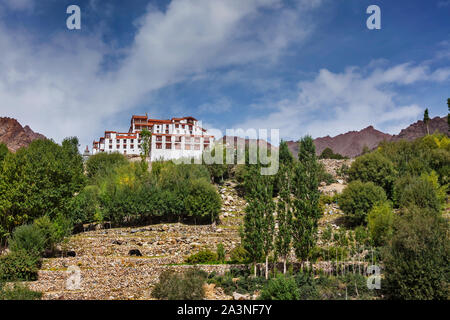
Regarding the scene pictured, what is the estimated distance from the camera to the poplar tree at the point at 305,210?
23.8 meters

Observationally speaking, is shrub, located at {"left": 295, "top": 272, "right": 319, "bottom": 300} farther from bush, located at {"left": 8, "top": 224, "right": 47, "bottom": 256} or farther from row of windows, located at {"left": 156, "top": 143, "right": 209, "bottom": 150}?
row of windows, located at {"left": 156, "top": 143, "right": 209, "bottom": 150}

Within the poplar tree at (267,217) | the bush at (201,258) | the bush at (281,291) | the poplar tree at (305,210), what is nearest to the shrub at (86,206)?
the bush at (201,258)

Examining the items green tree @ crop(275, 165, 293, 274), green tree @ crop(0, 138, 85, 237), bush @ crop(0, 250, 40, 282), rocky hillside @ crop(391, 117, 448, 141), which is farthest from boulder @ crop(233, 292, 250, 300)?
rocky hillside @ crop(391, 117, 448, 141)

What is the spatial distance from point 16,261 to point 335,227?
32710 mm

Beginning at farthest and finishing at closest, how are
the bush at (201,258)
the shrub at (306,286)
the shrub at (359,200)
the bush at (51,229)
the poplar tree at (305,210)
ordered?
the shrub at (359,200) → the bush at (201,258) → the bush at (51,229) → the poplar tree at (305,210) → the shrub at (306,286)

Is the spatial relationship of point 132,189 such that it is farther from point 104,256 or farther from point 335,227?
point 335,227

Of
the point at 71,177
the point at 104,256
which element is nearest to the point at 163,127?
the point at 71,177

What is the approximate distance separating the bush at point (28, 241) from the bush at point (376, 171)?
42504 mm

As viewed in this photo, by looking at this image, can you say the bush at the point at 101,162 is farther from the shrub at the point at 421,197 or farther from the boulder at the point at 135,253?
the shrub at the point at 421,197

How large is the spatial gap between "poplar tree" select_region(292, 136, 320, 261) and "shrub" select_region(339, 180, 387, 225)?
51.4 feet

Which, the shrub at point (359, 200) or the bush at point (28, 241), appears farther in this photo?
the shrub at point (359, 200)

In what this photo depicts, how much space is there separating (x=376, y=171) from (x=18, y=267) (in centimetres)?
4594
